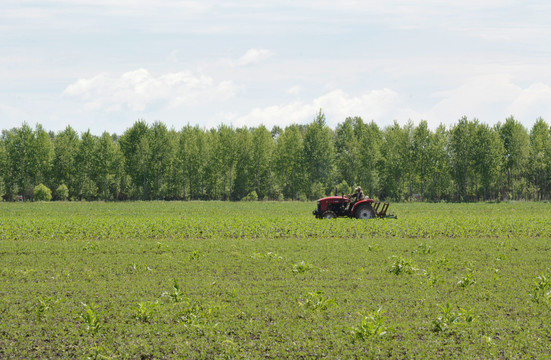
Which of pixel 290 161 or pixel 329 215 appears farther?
pixel 290 161

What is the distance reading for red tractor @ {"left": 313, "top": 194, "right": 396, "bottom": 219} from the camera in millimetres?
30375

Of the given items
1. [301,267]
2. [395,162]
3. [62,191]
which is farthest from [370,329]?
[62,191]

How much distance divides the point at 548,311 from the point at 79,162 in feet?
272

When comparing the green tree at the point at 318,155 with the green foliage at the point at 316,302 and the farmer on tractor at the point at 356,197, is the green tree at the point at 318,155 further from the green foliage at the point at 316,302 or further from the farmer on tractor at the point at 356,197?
the green foliage at the point at 316,302

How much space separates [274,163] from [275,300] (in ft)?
248

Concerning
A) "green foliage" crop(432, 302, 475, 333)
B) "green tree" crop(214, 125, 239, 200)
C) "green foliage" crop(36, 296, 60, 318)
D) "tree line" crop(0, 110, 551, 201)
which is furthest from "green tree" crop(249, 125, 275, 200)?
"green foliage" crop(432, 302, 475, 333)

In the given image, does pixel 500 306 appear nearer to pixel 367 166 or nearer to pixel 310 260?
pixel 310 260

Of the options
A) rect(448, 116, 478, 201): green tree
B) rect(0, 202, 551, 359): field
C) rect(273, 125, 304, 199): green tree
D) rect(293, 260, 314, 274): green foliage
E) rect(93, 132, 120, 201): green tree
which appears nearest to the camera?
rect(0, 202, 551, 359): field

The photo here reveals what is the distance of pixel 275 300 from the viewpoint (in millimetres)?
12172

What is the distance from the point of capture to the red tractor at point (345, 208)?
30.4 m

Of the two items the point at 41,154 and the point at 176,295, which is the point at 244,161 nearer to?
the point at 41,154

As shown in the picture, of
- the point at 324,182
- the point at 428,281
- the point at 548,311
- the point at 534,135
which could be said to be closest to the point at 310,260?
the point at 428,281

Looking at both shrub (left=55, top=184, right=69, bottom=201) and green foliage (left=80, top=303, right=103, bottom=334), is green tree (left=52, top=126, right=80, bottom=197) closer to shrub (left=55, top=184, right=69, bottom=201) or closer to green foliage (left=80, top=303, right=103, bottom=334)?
shrub (left=55, top=184, right=69, bottom=201)

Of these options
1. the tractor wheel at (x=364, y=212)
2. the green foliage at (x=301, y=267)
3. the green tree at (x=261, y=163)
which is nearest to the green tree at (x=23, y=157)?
the green tree at (x=261, y=163)
